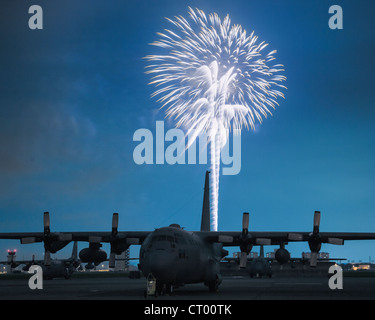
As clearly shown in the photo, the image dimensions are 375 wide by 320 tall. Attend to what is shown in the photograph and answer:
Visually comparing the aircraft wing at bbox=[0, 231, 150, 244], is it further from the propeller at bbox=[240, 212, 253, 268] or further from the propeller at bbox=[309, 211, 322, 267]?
the propeller at bbox=[309, 211, 322, 267]

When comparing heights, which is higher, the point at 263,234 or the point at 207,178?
the point at 207,178

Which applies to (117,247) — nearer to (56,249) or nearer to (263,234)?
(56,249)

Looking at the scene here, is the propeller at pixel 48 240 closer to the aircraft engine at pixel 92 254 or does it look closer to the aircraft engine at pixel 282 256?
the aircraft engine at pixel 92 254

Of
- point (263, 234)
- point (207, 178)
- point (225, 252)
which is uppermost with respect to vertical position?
point (207, 178)

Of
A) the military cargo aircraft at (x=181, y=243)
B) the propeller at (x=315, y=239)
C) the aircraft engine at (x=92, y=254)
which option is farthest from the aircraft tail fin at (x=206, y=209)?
the propeller at (x=315, y=239)

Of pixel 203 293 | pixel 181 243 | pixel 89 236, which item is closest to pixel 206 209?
pixel 89 236

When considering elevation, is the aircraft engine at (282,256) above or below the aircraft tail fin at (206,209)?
below

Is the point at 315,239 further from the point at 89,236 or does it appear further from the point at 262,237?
→ the point at 89,236
